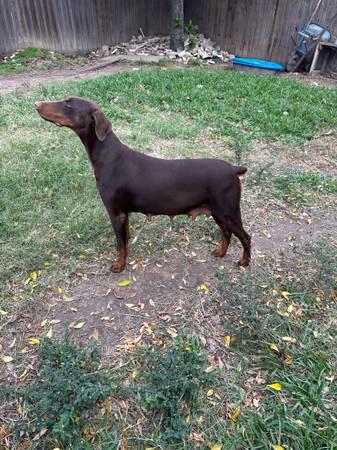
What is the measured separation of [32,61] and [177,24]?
4.70 meters

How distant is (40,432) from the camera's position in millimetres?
2145

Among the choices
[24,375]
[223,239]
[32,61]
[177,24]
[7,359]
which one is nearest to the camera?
[24,375]

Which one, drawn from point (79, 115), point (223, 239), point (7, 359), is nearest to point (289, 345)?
point (223, 239)

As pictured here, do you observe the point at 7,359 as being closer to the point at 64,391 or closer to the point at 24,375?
the point at 24,375

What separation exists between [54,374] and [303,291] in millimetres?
2106

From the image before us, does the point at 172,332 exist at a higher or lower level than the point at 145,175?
lower

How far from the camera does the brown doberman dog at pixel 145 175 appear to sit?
9.14ft

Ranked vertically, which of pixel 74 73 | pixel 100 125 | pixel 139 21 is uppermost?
pixel 100 125

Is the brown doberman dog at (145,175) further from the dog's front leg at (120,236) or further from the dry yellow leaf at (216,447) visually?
the dry yellow leaf at (216,447)

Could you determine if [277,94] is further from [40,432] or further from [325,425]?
[40,432]

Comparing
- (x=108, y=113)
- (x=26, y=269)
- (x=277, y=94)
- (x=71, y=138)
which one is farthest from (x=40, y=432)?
(x=277, y=94)

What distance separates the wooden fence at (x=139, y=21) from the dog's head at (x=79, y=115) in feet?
31.9

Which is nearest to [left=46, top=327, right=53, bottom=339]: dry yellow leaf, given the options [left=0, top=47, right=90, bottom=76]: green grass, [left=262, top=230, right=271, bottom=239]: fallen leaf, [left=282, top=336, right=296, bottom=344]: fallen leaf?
[left=282, top=336, right=296, bottom=344]: fallen leaf

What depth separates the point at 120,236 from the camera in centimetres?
312
